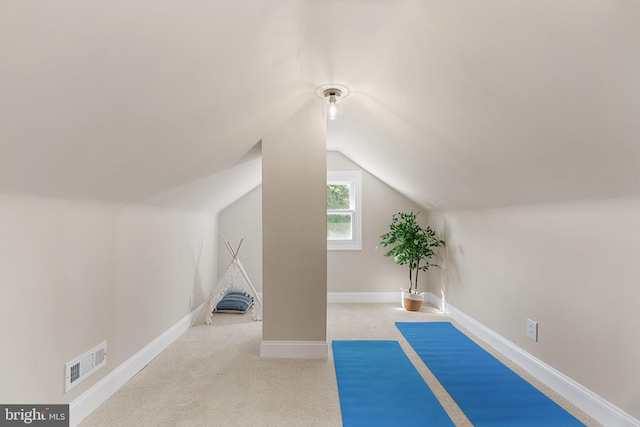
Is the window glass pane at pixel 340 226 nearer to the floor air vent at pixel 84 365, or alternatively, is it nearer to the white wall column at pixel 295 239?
the white wall column at pixel 295 239

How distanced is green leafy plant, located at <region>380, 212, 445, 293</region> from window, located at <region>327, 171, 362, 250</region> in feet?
1.60

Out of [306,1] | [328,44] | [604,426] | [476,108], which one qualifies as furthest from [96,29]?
[604,426]

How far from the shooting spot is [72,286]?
1892mm

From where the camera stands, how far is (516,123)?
1.75 meters

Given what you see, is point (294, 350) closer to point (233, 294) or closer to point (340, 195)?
point (233, 294)

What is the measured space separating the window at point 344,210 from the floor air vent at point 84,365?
3.29 meters

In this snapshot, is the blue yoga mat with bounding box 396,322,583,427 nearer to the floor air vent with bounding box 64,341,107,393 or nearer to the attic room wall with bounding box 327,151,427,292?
the attic room wall with bounding box 327,151,427,292

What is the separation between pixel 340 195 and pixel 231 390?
332cm

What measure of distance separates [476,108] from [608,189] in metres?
0.79

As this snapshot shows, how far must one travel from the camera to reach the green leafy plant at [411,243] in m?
4.47

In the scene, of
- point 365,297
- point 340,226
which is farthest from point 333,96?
point 365,297

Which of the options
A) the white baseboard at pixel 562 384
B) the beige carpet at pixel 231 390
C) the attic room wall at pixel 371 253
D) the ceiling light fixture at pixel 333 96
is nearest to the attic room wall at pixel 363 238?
the attic room wall at pixel 371 253

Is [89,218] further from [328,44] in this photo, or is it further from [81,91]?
[328,44]

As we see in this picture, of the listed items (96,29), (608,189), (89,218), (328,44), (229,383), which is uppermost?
(328,44)
